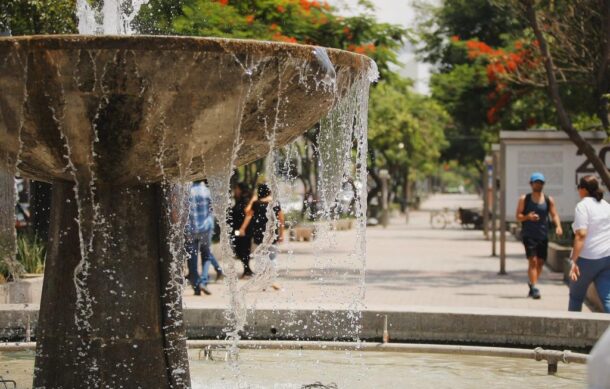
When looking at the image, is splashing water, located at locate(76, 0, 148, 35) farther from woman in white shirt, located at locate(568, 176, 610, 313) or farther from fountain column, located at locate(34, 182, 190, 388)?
woman in white shirt, located at locate(568, 176, 610, 313)

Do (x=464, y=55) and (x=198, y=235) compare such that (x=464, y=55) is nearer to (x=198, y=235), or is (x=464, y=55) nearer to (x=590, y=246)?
(x=198, y=235)

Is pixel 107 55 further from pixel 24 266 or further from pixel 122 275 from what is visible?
pixel 24 266

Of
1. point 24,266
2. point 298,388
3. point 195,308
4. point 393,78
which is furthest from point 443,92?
point 298,388

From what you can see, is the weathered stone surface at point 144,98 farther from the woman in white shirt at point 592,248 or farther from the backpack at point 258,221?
the backpack at point 258,221

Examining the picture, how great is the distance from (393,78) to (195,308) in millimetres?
14270

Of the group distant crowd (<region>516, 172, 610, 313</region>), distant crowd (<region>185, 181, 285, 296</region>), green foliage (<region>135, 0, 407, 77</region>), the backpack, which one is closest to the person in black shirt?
distant crowd (<region>185, 181, 285, 296</region>)

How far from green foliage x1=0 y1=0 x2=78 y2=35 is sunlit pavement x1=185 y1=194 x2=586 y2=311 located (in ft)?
13.3

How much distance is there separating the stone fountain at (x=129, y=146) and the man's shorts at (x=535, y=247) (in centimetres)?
722

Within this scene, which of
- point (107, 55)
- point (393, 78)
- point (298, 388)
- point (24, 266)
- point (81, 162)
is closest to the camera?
point (107, 55)

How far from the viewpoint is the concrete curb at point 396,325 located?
9789 millimetres

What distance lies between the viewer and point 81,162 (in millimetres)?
6344

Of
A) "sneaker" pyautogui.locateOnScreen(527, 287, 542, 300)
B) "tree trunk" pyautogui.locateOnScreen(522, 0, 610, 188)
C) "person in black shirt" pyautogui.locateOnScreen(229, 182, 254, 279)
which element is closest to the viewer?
"sneaker" pyautogui.locateOnScreen(527, 287, 542, 300)

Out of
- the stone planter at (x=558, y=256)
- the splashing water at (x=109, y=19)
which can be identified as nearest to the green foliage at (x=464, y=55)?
the stone planter at (x=558, y=256)

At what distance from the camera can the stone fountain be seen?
5.86 metres
